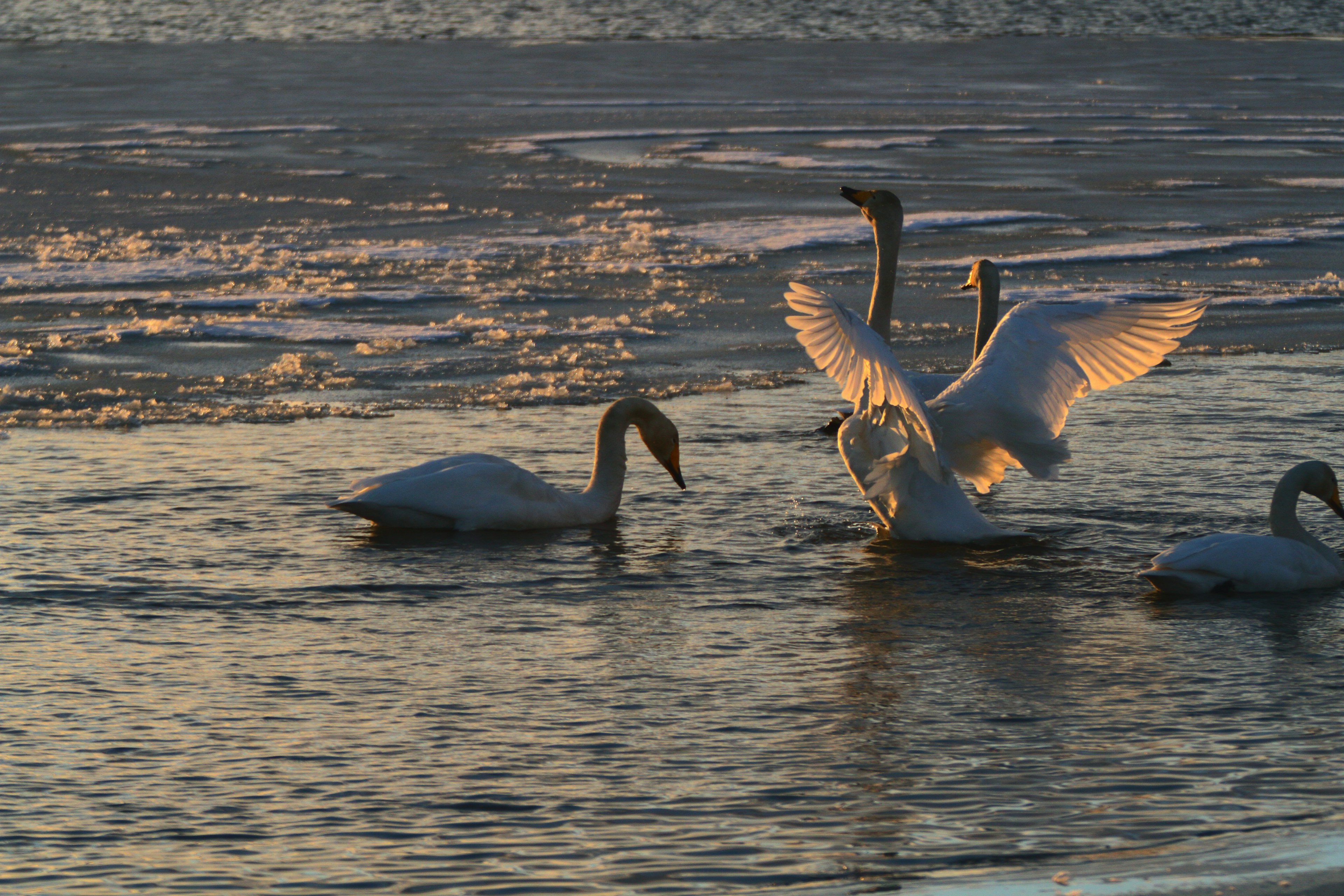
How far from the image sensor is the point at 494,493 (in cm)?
689

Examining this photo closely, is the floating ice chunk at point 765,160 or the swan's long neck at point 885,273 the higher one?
the floating ice chunk at point 765,160

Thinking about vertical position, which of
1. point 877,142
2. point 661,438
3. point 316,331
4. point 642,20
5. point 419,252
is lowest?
point 661,438

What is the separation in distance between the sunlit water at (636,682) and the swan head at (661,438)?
0.19 meters

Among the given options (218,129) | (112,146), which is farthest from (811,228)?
(218,129)

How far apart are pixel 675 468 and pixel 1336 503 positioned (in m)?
2.48

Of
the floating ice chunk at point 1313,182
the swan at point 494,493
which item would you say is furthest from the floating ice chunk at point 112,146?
the swan at point 494,493

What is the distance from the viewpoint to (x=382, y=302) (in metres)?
12.3

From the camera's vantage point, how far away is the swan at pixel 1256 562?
602cm

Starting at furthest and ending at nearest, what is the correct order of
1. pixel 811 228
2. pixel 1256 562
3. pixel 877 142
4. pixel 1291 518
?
pixel 877 142
pixel 811 228
pixel 1291 518
pixel 1256 562

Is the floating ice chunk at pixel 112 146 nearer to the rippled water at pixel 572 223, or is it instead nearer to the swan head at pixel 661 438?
the rippled water at pixel 572 223

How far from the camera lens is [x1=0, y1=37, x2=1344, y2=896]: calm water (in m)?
4.22

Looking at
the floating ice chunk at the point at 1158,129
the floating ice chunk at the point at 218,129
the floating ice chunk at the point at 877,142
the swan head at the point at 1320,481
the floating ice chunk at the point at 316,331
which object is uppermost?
the floating ice chunk at the point at 218,129

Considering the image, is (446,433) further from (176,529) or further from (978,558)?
(978,558)

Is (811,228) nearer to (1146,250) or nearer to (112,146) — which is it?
(1146,250)
